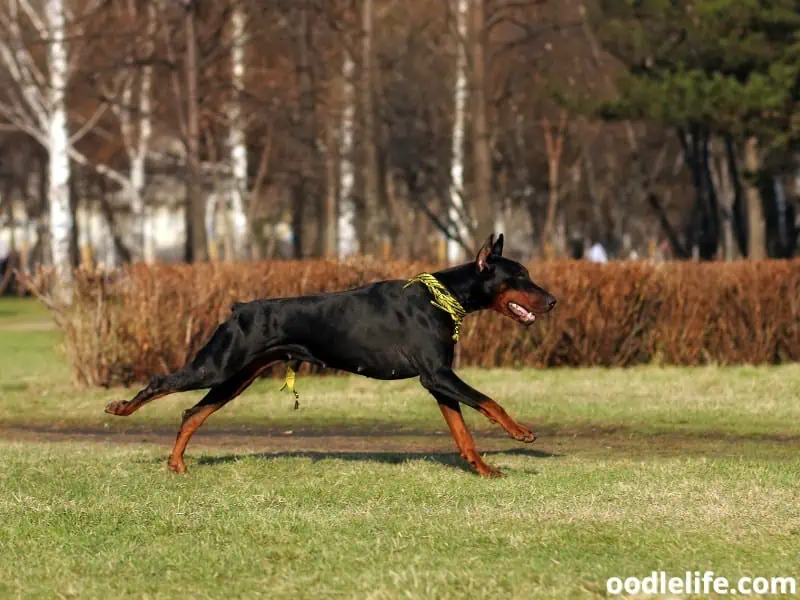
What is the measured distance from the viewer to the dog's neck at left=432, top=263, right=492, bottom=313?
10070 mm

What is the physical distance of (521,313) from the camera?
396 inches

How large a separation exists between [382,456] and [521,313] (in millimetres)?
1779

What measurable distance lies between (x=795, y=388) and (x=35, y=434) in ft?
24.3

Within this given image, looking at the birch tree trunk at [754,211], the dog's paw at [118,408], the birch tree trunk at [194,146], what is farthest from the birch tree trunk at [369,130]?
the dog's paw at [118,408]

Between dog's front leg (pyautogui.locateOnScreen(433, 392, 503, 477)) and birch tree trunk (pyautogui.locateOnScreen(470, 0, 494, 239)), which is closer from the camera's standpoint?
dog's front leg (pyautogui.locateOnScreen(433, 392, 503, 477))

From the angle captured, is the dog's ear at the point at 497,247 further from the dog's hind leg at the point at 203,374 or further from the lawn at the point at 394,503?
the dog's hind leg at the point at 203,374

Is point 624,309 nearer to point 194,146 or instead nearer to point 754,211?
point 194,146

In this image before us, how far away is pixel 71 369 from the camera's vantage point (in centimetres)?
1798

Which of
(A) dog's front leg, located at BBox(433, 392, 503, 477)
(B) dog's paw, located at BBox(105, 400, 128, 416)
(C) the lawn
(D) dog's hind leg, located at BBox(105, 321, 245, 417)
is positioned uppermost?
(D) dog's hind leg, located at BBox(105, 321, 245, 417)

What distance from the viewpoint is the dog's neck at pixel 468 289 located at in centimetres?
1007

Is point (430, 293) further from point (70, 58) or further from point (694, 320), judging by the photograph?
point (70, 58)

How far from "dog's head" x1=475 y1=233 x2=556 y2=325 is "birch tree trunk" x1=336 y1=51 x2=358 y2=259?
25.0 metres

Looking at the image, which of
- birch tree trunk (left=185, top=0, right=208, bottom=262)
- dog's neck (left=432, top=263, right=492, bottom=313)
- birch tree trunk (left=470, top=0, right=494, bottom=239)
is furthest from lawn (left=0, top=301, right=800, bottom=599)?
birch tree trunk (left=185, top=0, right=208, bottom=262)

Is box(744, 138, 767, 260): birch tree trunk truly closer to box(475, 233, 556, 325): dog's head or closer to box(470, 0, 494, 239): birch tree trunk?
box(470, 0, 494, 239): birch tree trunk
